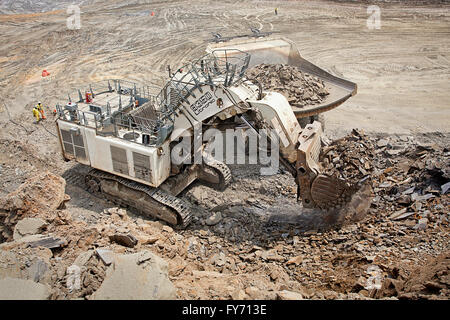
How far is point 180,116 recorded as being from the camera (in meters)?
7.78

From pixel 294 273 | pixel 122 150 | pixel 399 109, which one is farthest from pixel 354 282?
pixel 399 109

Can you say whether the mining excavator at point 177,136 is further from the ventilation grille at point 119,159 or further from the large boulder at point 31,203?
the large boulder at point 31,203

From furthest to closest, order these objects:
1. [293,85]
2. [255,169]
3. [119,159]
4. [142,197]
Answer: [293,85]
[255,169]
[142,197]
[119,159]

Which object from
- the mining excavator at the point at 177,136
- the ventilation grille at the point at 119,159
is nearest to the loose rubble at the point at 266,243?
the mining excavator at the point at 177,136

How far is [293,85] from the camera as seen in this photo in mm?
10922

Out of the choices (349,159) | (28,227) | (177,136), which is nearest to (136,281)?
(28,227)

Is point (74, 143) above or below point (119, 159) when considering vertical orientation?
above

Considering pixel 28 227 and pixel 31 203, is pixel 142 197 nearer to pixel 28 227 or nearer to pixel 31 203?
pixel 31 203

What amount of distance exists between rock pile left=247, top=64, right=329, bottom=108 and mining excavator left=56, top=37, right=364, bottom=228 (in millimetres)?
2745

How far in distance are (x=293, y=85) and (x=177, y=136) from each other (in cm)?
451

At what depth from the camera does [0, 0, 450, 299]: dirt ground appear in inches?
237

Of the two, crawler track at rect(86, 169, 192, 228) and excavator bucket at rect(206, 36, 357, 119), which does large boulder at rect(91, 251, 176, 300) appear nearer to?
crawler track at rect(86, 169, 192, 228)

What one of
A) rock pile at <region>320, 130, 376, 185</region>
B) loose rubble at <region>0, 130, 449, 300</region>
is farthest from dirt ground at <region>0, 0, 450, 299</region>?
rock pile at <region>320, 130, 376, 185</region>

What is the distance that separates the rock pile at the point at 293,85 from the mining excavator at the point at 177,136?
108 inches
